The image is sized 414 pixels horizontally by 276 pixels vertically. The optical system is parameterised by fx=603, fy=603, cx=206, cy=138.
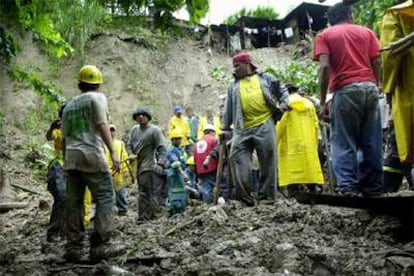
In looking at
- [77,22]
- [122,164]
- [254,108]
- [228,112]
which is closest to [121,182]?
[122,164]

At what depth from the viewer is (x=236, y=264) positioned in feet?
13.1

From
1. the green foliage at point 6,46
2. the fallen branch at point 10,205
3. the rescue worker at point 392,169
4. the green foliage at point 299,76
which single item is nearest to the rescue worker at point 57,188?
the green foliage at point 6,46

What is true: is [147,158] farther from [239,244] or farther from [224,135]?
[239,244]

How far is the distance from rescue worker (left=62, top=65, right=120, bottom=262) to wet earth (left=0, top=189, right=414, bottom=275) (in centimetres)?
28

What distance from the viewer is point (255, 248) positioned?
14.3 feet

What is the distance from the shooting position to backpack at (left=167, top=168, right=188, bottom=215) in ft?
27.7

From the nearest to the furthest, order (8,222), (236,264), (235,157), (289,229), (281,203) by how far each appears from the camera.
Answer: (236,264), (289,229), (281,203), (235,157), (8,222)

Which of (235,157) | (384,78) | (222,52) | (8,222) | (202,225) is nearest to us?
(384,78)

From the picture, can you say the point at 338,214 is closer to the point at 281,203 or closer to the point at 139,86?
the point at 281,203

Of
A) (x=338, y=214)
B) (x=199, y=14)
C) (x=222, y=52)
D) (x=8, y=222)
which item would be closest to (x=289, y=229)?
(x=338, y=214)

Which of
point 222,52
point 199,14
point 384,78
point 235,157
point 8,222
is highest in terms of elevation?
point 222,52

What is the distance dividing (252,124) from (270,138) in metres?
0.26

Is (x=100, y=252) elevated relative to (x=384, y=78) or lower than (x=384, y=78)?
lower

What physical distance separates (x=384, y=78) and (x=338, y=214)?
3.85ft
